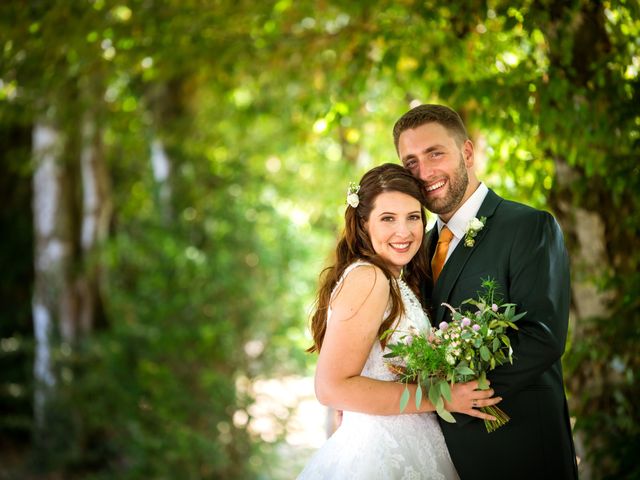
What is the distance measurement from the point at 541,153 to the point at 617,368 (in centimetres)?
136

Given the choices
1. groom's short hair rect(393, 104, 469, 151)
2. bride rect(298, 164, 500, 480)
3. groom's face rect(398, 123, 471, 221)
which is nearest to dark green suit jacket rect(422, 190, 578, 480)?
bride rect(298, 164, 500, 480)

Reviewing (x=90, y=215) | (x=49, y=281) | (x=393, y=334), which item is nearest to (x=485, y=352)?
(x=393, y=334)

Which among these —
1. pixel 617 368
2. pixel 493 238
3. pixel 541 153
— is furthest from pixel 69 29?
pixel 617 368

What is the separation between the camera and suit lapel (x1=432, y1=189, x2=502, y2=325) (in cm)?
278

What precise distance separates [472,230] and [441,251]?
0.87 ft

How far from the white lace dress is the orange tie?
21 centimetres

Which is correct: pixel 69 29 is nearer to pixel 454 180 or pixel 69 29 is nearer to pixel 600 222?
pixel 454 180

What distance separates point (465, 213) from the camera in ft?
9.67

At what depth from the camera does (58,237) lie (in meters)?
8.88

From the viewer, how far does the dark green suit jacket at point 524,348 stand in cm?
252

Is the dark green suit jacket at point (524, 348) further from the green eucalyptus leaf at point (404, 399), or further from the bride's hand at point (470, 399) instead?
the green eucalyptus leaf at point (404, 399)

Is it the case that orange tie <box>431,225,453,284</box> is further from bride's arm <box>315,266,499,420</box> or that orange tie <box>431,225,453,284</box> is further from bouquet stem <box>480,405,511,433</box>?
bouquet stem <box>480,405,511,433</box>

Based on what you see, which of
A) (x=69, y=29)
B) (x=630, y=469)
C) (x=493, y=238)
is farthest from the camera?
(x=69, y=29)

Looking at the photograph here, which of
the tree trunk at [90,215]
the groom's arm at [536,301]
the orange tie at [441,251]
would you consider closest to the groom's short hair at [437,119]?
the orange tie at [441,251]
